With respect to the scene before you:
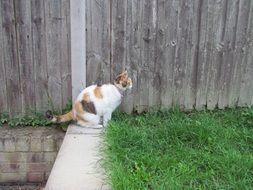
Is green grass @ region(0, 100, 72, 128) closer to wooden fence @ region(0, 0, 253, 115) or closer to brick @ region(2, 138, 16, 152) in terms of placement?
wooden fence @ region(0, 0, 253, 115)

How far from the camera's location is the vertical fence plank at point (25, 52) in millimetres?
4445

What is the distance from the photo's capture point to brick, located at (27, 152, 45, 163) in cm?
461

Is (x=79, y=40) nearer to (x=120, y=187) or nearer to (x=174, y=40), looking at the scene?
(x=174, y=40)

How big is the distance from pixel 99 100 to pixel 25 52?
38.2 inches

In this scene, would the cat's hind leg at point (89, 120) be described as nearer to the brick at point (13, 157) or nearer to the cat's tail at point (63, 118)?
the cat's tail at point (63, 118)

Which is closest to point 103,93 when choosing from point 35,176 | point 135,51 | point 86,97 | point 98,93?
point 98,93

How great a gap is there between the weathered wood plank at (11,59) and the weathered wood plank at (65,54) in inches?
18.8

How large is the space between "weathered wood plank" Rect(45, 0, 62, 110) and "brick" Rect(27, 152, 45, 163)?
1.78 feet

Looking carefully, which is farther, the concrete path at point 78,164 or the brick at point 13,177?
the brick at point 13,177

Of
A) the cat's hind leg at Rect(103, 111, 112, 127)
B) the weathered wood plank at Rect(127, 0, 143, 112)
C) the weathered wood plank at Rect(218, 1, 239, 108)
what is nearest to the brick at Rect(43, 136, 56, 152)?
the cat's hind leg at Rect(103, 111, 112, 127)

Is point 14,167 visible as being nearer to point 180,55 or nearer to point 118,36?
point 118,36

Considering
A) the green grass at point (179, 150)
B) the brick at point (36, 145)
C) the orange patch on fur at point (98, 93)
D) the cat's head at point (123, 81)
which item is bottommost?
the brick at point (36, 145)

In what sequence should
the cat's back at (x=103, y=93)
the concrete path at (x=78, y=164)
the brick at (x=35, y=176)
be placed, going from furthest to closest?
the brick at (x=35, y=176), the cat's back at (x=103, y=93), the concrete path at (x=78, y=164)

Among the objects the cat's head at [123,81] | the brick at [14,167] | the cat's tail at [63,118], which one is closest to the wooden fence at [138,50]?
the cat's tail at [63,118]
